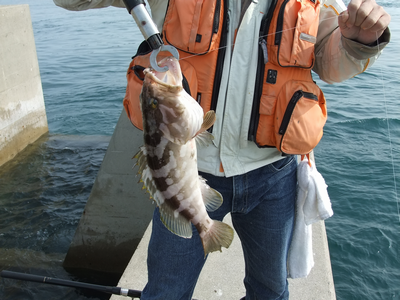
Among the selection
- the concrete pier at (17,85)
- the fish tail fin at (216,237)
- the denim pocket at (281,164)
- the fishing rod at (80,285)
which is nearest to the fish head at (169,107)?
the fish tail fin at (216,237)

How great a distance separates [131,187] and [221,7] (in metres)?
3.18

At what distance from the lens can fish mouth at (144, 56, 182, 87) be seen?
5.66 ft

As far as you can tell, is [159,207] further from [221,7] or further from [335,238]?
[335,238]

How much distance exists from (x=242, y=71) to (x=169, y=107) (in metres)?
0.57

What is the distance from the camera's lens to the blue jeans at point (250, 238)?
2.20 m

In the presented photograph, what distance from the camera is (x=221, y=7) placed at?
2.08 m

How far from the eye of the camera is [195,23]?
2119 millimetres

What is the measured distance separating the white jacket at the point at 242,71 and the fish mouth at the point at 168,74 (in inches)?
17.6

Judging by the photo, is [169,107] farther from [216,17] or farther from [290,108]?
[290,108]

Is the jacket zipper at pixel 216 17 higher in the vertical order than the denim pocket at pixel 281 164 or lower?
higher

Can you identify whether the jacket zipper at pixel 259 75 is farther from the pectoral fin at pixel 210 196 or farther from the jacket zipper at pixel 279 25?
the pectoral fin at pixel 210 196

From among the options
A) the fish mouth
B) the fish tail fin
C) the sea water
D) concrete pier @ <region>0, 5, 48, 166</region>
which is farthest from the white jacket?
concrete pier @ <region>0, 5, 48, 166</region>

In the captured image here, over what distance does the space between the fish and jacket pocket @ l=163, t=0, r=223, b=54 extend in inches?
15.8

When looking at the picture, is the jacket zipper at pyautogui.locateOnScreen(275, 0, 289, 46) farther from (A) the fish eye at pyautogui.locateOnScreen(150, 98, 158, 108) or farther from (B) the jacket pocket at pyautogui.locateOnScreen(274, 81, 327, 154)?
(A) the fish eye at pyautogui.locateOnScreen(150, 98, 158, 108)
